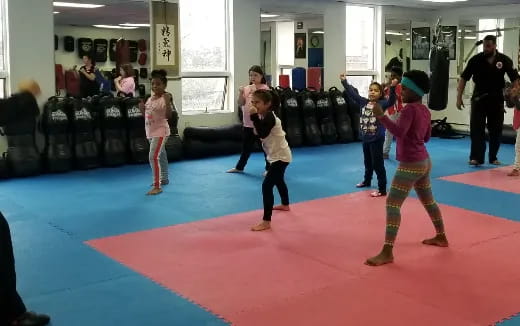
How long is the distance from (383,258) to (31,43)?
605cm

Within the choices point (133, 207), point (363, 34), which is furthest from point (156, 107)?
point (363, 34)

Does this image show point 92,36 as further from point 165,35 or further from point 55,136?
point 55,136

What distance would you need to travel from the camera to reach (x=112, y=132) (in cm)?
866

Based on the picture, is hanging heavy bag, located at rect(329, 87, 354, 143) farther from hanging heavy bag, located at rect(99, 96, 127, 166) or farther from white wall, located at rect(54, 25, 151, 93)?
hanging heavy bag, located at rect(99, 96, 127, 166)

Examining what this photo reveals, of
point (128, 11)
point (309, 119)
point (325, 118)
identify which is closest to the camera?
point (128, 11)

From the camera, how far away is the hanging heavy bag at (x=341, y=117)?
1120 centimetres

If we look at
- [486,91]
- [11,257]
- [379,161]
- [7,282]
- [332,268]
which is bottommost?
[332,268]

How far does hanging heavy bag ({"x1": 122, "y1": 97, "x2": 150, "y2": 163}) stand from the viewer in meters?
8.78

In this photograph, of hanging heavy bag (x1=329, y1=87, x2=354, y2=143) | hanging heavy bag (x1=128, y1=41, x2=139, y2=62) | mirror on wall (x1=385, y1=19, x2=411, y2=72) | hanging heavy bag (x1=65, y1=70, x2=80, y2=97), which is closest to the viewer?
hanging heavy bag (x1=65, y1=70, x2=80, y2=97)

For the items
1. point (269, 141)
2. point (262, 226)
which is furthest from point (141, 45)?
point (262, 226)

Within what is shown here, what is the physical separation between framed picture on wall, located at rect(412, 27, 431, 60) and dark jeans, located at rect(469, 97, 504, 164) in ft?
14.9

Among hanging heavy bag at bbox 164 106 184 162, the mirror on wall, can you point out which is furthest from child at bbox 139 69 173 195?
the mirror on wall

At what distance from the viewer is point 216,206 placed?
20.2 feet

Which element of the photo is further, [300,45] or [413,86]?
[300,45]
